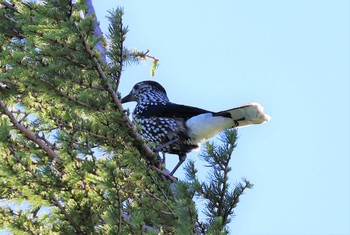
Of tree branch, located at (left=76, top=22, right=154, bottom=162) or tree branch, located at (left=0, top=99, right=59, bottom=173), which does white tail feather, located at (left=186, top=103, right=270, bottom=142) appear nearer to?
tree branch, located at (left=76, top=22, right=154, bottom=162)

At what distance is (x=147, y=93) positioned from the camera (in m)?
6.59

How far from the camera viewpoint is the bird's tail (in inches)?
216

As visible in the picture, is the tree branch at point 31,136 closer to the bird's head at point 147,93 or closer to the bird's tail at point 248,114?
the bird's tail at point 248,114

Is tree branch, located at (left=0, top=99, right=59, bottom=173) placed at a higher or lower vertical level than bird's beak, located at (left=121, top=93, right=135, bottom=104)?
lower

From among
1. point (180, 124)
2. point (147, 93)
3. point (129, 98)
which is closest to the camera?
point (180, 124)

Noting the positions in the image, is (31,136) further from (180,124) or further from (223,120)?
(223,120)

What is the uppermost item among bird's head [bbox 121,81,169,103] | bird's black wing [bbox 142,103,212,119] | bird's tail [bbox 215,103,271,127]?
bird's head [bbox 121,81,169,103]

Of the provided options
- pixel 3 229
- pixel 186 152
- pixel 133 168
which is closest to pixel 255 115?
pixel 186 152

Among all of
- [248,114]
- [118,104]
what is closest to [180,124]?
[248,114]

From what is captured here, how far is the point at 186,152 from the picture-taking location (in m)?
6.11

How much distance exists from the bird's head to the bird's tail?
0.93 m

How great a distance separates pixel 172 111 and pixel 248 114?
804mm

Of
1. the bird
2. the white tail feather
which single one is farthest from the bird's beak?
the white tail feather

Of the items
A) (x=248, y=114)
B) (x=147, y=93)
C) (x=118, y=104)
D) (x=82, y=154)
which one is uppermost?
(x=147, y=93)
